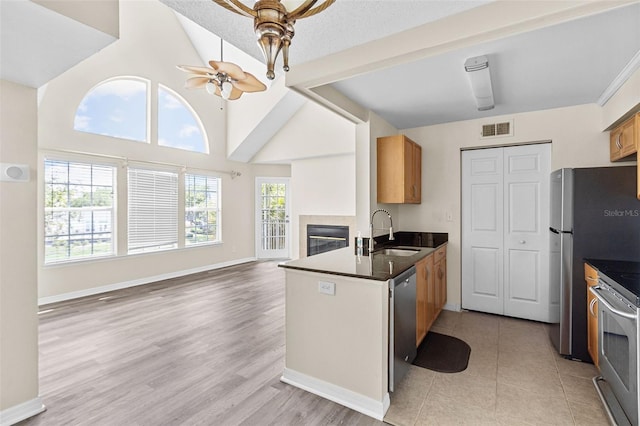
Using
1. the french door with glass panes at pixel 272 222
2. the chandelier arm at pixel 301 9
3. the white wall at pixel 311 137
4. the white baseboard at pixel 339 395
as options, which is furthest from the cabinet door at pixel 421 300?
the french door with glass panes at pixel 272 222

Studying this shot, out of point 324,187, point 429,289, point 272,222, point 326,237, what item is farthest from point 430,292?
point 272,222

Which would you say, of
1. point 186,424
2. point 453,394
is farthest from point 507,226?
point 186,424

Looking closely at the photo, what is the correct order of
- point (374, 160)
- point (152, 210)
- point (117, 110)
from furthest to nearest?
point (152, 210) → point (117, 110) → point (374, 160)

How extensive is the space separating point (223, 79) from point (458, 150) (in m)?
3.17

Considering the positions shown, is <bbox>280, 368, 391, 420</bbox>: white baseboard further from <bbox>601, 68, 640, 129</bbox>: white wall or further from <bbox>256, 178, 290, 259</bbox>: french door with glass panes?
<bbox>256, 178, 290, 259</bbox>: french door with glass panes

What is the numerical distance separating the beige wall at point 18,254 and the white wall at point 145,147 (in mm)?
2899

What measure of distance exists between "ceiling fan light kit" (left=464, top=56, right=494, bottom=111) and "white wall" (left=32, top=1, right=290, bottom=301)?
5214 mm

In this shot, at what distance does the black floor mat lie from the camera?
2.61 meters

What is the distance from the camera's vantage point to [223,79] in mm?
3814

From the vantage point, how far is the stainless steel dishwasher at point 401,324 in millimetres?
2088

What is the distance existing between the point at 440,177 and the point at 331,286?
9.07ft

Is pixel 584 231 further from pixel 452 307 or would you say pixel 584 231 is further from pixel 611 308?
pixel 452 307

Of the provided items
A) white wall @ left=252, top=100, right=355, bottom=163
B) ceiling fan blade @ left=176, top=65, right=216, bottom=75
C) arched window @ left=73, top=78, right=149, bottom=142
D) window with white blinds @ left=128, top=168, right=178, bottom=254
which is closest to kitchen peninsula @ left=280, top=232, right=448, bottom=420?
ceiling fan blade @ left=176, top=65, right=216, bottom=75

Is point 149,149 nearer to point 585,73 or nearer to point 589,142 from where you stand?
point 585,73
